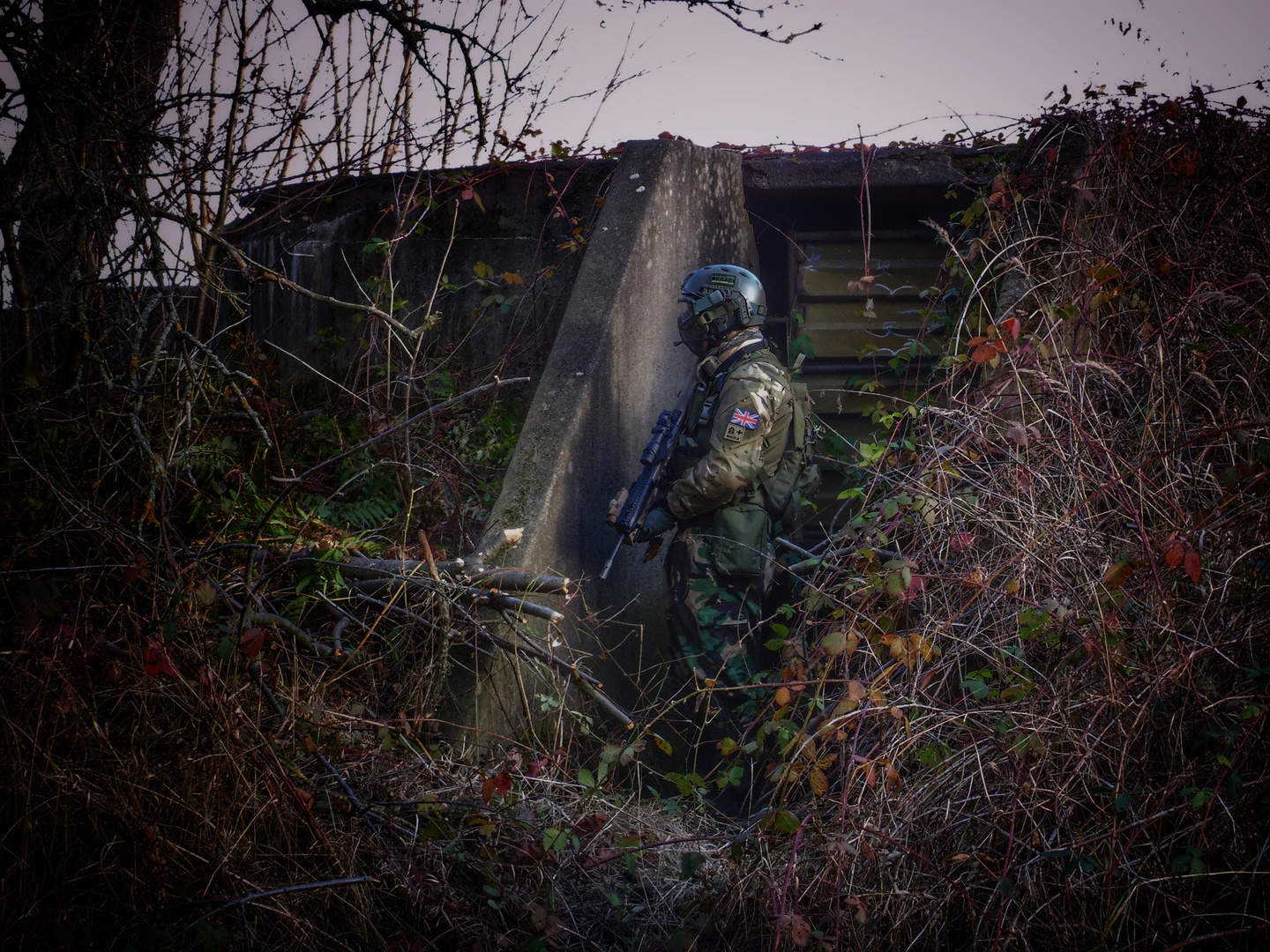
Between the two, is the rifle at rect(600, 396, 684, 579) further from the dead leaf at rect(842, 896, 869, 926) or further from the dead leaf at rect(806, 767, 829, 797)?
the dead leaf at rect(842, 896, 869, 926)

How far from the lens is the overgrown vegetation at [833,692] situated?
2633 mm

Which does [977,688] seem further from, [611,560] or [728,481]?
[611,560]

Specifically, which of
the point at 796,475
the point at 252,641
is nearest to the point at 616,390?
the point at 796,475

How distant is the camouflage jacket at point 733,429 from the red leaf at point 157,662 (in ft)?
8.25

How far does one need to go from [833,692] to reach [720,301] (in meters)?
2.23

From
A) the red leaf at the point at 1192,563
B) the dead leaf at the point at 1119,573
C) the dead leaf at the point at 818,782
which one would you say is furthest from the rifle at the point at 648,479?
the red leaf at the point at 1192,563

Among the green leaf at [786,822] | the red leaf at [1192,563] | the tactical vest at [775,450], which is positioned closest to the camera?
the red leaf at [1192,563]

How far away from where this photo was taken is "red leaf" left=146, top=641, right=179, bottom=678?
278 cm

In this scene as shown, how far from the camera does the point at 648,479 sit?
4.64m

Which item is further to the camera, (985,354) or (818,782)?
(985,354)

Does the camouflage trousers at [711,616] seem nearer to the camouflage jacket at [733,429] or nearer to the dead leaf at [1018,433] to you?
the camouflage jacket at [733,429]

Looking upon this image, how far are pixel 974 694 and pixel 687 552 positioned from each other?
1951 mm

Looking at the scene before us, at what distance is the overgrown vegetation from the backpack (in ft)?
2.02

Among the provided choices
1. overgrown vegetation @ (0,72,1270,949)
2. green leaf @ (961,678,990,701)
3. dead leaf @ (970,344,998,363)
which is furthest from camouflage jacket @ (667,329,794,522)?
green leaf @ (961,678,990,701)
